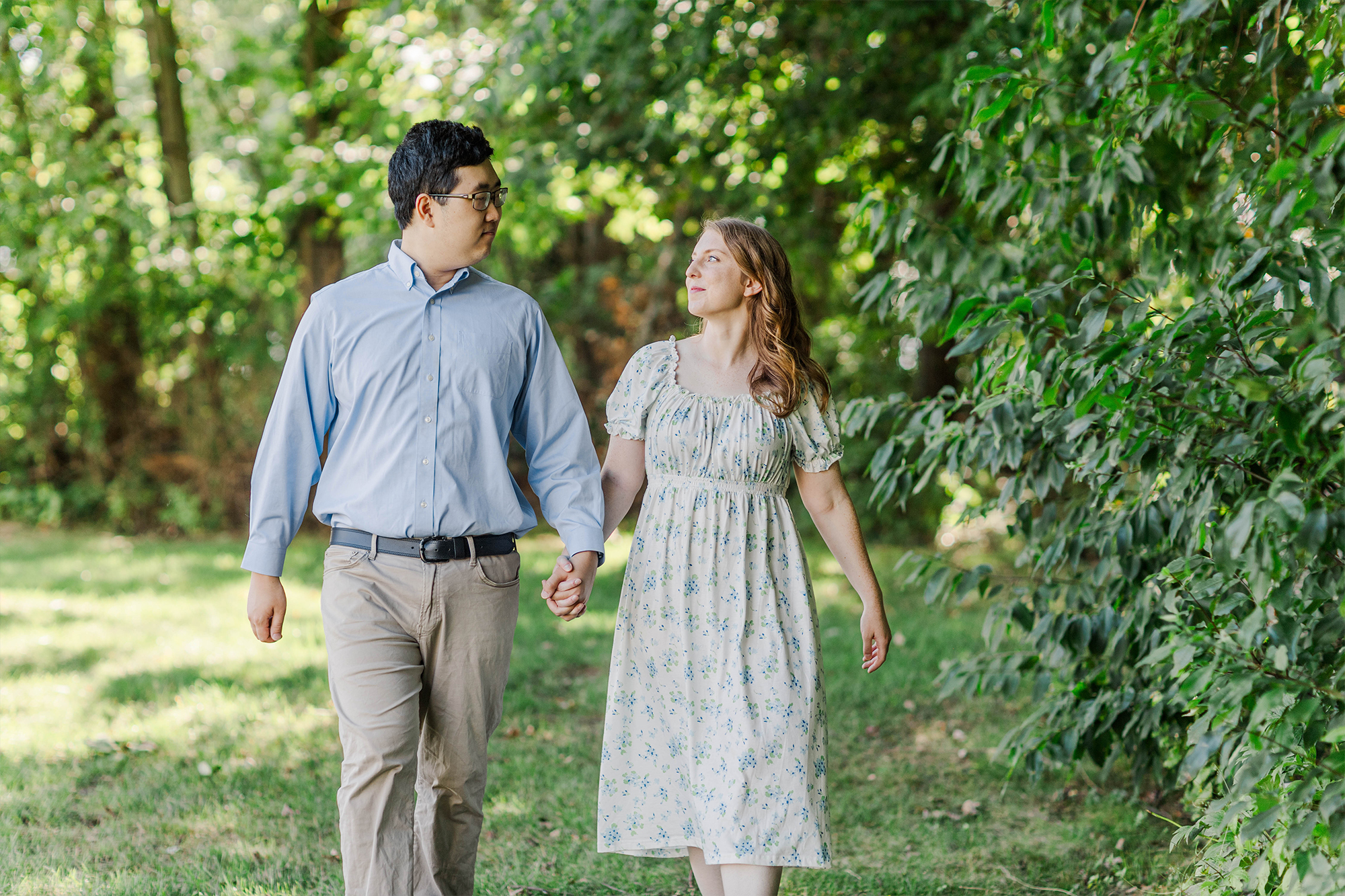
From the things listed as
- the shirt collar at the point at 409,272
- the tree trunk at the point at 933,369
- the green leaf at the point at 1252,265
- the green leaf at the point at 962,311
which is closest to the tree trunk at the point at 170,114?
the tree trunk at the point at 933,369

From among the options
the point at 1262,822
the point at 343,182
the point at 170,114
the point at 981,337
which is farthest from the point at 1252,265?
the point at 170,114

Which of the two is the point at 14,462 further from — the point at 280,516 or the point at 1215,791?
the point at 1215,791

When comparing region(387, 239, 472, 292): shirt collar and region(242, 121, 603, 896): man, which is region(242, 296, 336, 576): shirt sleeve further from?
region(387, 239, 472, 292): shirt collar

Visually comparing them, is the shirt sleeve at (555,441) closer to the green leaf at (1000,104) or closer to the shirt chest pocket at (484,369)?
the shirt chest pocket at (484,369)

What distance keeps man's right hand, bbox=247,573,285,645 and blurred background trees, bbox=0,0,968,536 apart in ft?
13.4

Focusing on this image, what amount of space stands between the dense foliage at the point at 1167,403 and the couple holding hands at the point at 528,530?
26.7 inches

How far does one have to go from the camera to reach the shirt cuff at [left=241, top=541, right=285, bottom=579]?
8.91 feet

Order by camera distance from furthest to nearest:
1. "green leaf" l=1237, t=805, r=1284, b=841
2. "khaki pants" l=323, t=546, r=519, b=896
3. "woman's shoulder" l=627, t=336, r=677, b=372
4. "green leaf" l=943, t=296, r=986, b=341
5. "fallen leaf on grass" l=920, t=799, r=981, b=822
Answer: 1. "fallen leaf on grass" l=920, t=799, r=981, b=822
2. "woman's shoulder" l=627, t=336, r=677, b=372
3. "khaki pants" l=323, t=546, r=519, b=896
4. "green leaf" l=943, t=296, r=986, b=341
5. "green leaf" l=1237, t=805, r=1284, b=841

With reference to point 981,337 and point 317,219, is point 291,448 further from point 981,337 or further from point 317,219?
point 317,219

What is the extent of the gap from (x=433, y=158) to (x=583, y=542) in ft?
3.43

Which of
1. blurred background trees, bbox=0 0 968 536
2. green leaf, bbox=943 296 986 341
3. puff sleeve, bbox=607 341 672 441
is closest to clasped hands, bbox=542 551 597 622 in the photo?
puff sleeve, bbox=607 341 672 441

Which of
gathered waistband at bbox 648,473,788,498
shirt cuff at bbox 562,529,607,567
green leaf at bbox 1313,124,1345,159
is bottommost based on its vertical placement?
shirt cuff at bbox 562,529,607,567

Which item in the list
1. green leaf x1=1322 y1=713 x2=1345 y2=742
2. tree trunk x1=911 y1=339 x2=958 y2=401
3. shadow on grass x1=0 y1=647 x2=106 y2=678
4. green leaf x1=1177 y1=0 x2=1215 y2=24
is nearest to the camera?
green leaf x1=1322 y1=713 x2=1345 y2=742

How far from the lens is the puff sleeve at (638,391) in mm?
3115
